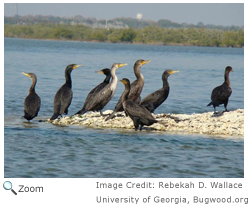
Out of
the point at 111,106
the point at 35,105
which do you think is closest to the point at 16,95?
the point at 111,106

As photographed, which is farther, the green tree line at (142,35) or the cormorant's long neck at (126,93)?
the green tree line at (142,35)

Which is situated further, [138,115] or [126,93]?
[126,93]

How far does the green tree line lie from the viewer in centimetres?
12093

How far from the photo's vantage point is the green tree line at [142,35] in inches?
4761

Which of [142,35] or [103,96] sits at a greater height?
[142,35]

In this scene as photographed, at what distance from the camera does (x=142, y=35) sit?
133 metres

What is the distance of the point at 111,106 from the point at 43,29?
126 meters
